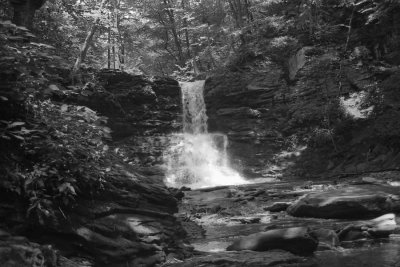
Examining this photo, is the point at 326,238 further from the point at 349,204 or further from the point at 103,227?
the point at 103,227

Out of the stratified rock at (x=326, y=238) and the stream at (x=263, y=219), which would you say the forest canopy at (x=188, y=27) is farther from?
the stratified rock at (x=326, y=238)

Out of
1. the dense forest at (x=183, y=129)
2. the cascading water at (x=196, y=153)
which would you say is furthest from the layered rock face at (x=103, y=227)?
the cascading water at (x=196, y=153)

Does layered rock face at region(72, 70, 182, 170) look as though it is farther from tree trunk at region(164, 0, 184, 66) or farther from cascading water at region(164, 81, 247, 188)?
tree trunk at region(164, 0, 184, 66)

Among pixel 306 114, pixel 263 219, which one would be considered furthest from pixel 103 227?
pixel 306 114

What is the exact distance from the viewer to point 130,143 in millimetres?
21141

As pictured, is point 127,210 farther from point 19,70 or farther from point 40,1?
point 40,1

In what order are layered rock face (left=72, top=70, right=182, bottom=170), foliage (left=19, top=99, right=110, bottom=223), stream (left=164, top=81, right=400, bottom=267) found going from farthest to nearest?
layered rock face (left=72, top=70, right=182, bottom=170)
stream (left=164, top=81, right=400, bottom=267)
foliage (left=19, top=99, right=110, bottom=223)

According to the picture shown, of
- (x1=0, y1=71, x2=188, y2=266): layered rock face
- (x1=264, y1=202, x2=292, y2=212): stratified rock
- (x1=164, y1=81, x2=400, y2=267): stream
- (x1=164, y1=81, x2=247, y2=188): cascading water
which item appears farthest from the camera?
(x1=164, y1=81, x2=247, y2=188): cascading water

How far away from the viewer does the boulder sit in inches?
223

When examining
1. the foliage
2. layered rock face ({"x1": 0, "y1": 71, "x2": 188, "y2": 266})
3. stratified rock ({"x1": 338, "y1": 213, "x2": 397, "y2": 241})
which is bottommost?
stratified rock ({"x1": 338, "y1": 213, "x2": 397, "y2": 241})

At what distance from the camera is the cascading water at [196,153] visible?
18469mm

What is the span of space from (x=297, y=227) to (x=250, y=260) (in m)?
1.32

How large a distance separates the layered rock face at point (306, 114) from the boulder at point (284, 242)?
31.1 feet

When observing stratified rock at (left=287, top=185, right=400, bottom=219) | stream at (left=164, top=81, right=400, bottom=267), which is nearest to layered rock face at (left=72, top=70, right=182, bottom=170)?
stream at (left=164, top=81, right=400, bottom=267)
